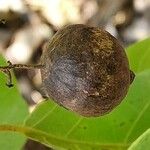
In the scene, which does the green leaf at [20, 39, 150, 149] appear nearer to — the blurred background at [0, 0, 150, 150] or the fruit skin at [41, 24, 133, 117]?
the fruit skin at [41, 24, 133, 117]

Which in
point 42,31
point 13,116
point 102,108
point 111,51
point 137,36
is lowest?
point 137,36

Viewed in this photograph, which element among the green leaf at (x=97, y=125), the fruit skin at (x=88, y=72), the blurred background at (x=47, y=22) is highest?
the fruit skin at (x=88, y=72)

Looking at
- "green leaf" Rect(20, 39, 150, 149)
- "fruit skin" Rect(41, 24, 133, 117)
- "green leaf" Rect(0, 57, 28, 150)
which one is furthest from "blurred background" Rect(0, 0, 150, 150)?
"fruit skin" Rect(41, 24, 133, 117)

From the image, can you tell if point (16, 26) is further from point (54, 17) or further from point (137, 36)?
point (137, 36)

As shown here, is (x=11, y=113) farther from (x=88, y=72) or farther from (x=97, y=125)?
(x=88, y=72)

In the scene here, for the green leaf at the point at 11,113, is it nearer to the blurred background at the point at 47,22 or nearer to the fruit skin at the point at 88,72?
the fruit skin at the point at 88,72

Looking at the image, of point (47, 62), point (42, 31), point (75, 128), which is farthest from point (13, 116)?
point (42, 31)

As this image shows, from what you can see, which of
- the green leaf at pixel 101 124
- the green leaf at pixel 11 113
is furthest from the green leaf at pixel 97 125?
the green leaf at pixel 11 113
